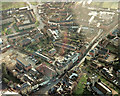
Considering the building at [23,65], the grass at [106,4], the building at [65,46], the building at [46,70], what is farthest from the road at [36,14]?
the grass at [106,4]

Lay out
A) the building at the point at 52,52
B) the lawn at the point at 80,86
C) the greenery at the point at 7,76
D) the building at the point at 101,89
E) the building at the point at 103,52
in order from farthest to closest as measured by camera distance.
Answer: the building at the point at 52,52
the building at the point at 103,52
the greenery at the point at 7,76
the lawn at the point at 80,86
the building at the point at 101,89

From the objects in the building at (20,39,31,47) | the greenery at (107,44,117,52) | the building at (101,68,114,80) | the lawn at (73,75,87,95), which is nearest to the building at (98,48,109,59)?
the greenery at (107,44,117,52)

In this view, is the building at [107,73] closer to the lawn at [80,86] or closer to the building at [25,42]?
the lawn at [80,86]

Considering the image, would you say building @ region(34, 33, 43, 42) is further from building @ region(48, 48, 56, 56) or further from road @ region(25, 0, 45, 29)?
building @ region(48, 48, 56, 56)

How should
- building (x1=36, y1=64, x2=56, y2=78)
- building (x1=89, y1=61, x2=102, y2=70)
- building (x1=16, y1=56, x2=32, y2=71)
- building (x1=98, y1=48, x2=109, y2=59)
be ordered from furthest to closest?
building (x1=98, y1=48, x2=109, y2=59)
building (x1=16, y1=56, x2=32, y2=71)
building (x1=89, y1=61, x2=102, y2=70)
building (x1=36, y1=64, x2=56, y2=78)

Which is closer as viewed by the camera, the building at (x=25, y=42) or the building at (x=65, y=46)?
the building at (x=65, y=46)

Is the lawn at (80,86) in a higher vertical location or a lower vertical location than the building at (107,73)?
lower

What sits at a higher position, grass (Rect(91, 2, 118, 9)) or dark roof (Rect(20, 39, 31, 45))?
grass (Rect(91, 2, 118, 9))

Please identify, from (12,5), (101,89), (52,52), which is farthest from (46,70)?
(12,5)

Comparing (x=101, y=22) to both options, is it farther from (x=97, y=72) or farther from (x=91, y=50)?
(x=97, y=72)

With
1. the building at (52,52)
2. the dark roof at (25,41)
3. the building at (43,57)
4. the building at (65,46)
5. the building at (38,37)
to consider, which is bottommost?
the building at (43,57)

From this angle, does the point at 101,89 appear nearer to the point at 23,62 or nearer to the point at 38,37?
the point at 23,62
